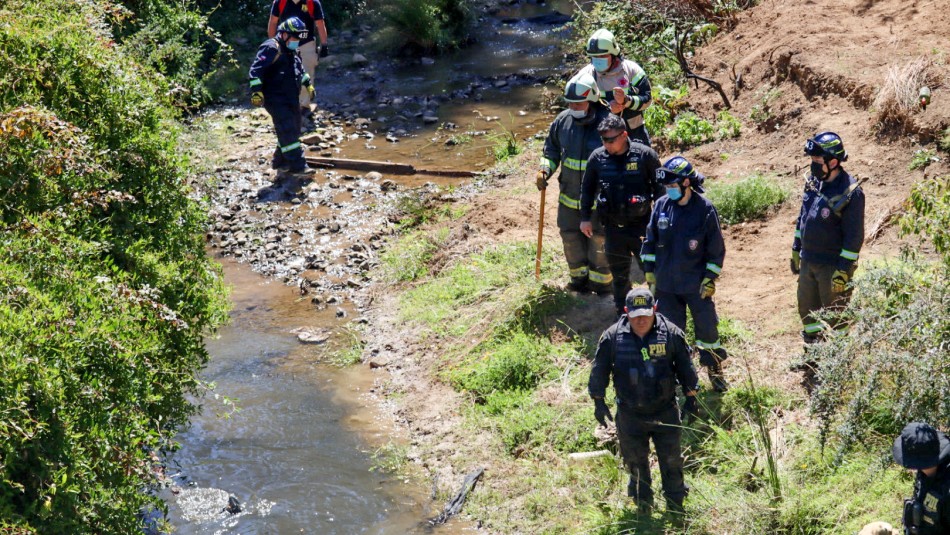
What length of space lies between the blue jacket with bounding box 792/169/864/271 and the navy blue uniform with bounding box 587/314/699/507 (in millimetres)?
1487

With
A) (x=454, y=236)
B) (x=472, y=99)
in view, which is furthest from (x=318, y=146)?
(x=454, y=236)

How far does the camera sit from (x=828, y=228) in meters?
6.95

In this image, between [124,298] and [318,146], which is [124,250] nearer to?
[124,298]

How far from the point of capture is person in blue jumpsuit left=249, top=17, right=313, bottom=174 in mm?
12594

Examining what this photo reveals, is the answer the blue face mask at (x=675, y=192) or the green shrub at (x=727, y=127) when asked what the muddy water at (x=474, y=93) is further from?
the blue face mask at (x=675, y=192)

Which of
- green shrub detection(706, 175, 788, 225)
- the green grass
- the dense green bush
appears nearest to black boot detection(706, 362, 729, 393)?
green shrub detection(706, 175, 788, 225)

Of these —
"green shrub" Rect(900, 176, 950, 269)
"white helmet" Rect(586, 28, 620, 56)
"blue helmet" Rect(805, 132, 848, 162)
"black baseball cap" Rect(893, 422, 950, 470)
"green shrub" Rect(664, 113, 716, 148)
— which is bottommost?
"black baseball cap" Rect(893, 422, 950, 470)

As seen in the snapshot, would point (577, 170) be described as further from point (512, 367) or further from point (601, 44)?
point (512, 367)

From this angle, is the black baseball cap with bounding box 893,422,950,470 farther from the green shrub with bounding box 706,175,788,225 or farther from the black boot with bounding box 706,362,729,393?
the green shrub with bounding box 706,175,788,225

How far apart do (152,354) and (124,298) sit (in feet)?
1.36

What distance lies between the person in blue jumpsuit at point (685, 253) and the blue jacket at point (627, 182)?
562 millimetres

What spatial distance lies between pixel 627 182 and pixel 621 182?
5 centimetres

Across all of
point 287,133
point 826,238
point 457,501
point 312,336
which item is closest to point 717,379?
point 826,238

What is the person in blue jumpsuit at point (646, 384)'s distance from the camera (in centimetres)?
609
